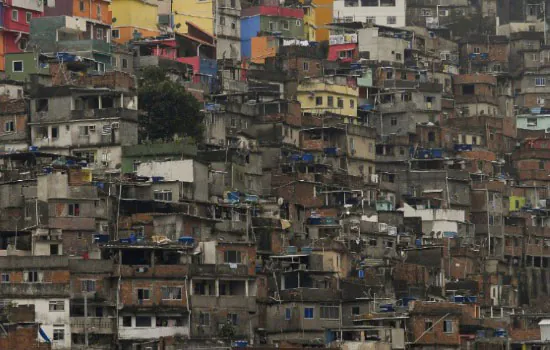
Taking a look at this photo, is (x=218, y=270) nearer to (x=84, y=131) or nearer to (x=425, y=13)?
(x=84, y=131)

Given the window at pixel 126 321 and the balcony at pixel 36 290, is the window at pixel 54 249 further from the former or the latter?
the window at pixel 126 321

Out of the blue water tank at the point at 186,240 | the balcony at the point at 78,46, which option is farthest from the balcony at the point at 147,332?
the balcony at the point at 78,46

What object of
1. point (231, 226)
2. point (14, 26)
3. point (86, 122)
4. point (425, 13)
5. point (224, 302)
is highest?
point (425, 13)

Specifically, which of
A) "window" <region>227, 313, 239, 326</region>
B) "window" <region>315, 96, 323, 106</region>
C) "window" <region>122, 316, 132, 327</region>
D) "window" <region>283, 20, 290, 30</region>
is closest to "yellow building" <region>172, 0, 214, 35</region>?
"window" <region>283, 20, 290, 30</region>

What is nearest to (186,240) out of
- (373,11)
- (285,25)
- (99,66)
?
(99,66)

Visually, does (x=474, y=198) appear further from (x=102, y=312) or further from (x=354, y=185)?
(x=102, y=312)

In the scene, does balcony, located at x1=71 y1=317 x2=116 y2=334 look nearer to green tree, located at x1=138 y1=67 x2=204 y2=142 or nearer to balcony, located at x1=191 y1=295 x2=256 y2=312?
balcony, located at x1=191 y1=295 x2=256 y2=312
